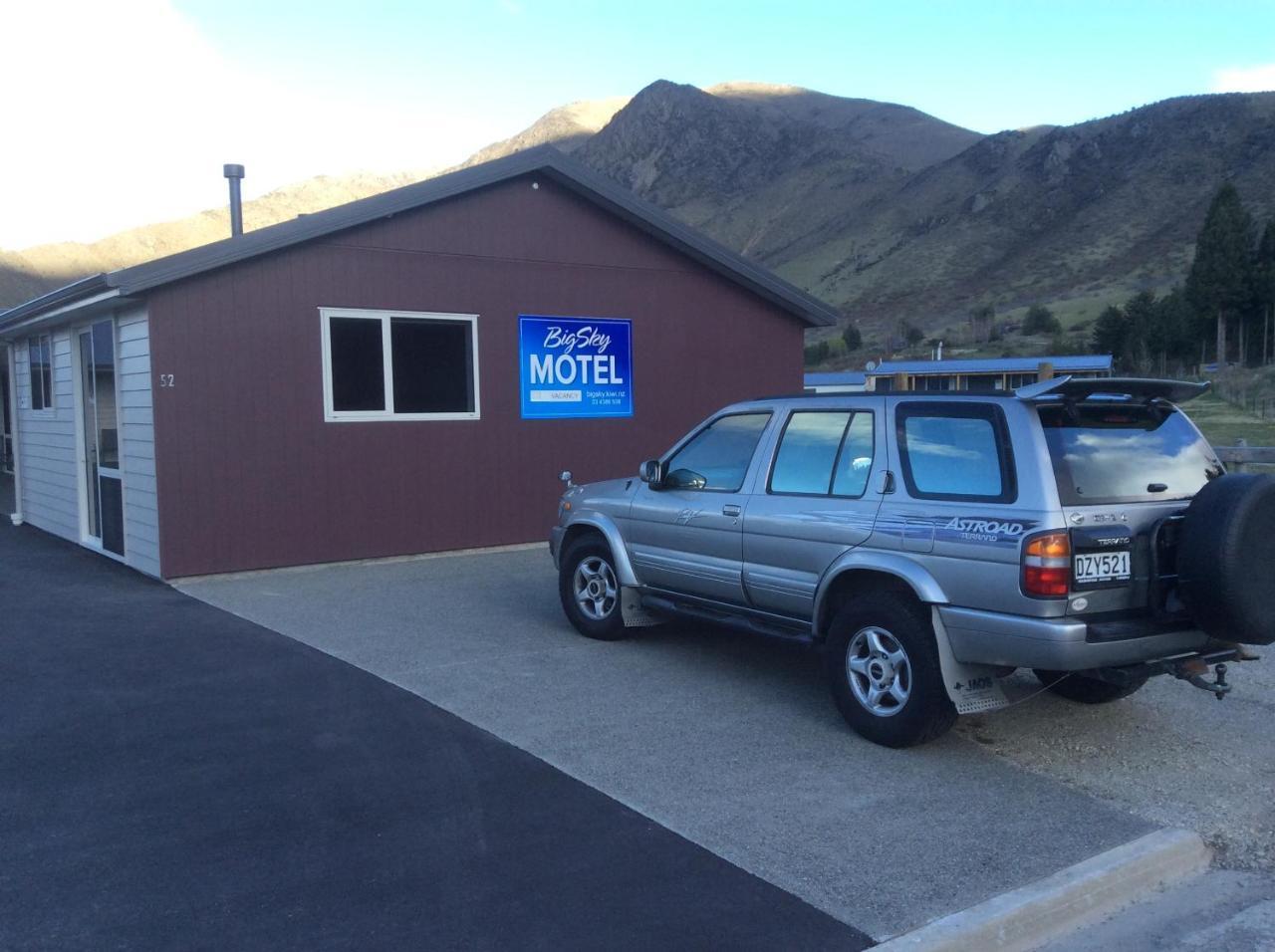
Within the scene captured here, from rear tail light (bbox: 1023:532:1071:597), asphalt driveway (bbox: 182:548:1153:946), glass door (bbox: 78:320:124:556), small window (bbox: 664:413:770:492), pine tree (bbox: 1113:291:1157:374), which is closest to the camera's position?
asphalt driveway (bbox: 182:548:1153:946)

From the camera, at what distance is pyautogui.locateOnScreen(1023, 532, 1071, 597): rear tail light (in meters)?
5.11

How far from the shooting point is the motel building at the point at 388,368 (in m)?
10.8

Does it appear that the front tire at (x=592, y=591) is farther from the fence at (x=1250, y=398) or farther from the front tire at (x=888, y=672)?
the fence at (x=1250, y=398)

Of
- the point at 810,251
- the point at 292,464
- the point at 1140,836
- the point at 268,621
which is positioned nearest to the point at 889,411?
the point at 1140,836

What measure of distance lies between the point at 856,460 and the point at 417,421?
6.86 m

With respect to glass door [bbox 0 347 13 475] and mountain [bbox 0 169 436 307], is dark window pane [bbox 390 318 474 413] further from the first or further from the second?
mountain [bbox 0 169 436 307]

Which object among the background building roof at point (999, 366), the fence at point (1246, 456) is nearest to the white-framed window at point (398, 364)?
the fence at point (1246, 456)

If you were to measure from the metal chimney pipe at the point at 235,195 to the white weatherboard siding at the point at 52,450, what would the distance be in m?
2.34

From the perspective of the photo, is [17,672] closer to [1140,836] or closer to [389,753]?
[389,753]

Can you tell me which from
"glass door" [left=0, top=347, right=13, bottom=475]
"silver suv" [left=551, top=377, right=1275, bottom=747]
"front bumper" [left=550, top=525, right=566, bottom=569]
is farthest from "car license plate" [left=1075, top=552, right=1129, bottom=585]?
"glass door" [left=0, top=347, right=13, bottom=475]

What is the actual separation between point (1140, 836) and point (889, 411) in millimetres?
2474

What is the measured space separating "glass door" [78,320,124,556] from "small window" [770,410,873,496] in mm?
7772

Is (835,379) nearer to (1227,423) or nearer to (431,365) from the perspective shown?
(1227,423)

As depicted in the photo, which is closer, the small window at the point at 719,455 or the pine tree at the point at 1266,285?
the small window at the point at 719,455
